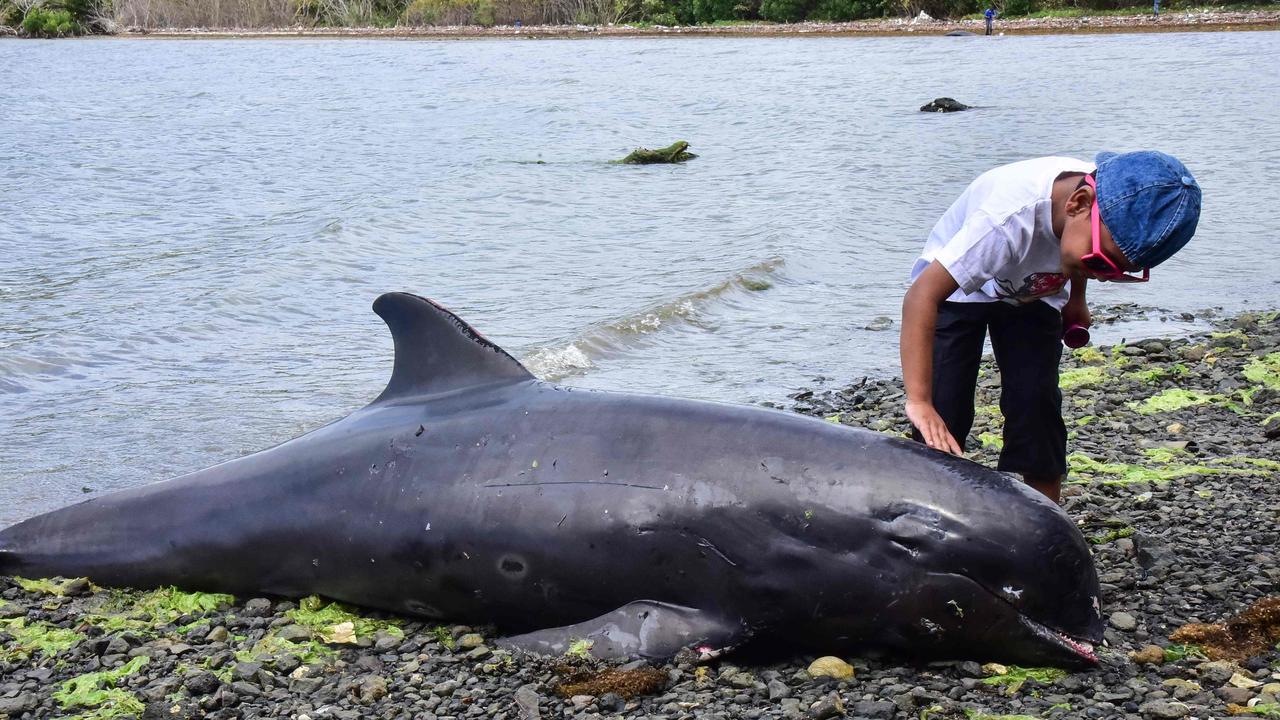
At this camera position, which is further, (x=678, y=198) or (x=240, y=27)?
(x=240, y=27)

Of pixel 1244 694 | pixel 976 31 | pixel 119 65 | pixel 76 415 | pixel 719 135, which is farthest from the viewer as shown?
pixel 976 31

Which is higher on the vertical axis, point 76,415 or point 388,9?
point 388,9

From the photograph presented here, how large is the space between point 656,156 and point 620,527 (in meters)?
20.7

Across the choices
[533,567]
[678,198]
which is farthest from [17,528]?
[678,198]

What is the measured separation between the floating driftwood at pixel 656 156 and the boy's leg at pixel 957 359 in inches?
783

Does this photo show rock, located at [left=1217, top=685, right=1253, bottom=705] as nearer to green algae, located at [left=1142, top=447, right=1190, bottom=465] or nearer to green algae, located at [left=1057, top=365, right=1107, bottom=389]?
green algae, located at [left=1142, top=447, right=1190, bottom=465]

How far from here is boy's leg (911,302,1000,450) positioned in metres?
5.16

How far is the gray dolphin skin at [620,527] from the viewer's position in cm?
436

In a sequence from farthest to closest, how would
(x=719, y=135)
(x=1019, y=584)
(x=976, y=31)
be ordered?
1. (x=976, y=31)
2. (x=719, y=135)
3. (x=1019, y=584)

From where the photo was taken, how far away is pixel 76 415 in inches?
355

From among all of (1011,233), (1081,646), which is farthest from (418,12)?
(1081,646)

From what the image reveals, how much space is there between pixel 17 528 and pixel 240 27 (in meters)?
101

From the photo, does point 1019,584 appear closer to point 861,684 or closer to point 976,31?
point 861,684

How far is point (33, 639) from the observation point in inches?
203
